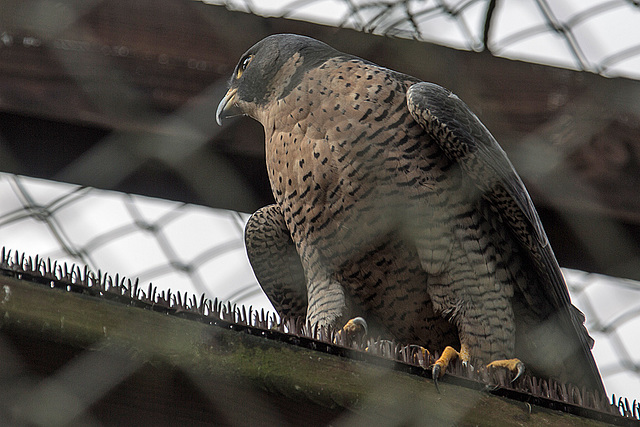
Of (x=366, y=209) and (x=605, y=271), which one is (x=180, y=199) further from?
(x=605, y=271)

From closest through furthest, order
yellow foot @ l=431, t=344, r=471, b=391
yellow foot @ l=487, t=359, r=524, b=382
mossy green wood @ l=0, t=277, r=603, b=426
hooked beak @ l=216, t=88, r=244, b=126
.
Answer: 1. mossy green wood @ l=0, t=277, r=603, b=426
2. yellow foot @ l=431, t=344, r=471, b=391
3. yellow foot @ l=487, t=359, r=524, b=382
4. hooked beak @ l=216, t=88, r=244, b=126

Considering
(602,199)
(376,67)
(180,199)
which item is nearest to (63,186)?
(180,199)

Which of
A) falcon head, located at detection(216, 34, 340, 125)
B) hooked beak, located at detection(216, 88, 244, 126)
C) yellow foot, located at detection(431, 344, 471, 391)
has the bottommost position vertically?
yellow foot, located at detection(431, 344, 471, 391)

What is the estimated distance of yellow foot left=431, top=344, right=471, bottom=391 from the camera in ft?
4.77

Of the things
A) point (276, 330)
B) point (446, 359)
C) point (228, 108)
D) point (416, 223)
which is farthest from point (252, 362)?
point (228, 108)

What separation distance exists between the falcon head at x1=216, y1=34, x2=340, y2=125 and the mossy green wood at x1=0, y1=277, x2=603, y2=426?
129cm

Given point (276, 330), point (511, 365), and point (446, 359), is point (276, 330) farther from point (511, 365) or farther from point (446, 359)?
point (511, 365)

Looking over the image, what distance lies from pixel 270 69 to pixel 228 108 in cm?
24

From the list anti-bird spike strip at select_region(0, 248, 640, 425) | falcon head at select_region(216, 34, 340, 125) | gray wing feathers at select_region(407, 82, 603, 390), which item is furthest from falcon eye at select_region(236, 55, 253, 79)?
anti-bird spike strip at select_region(0, 248, 640, 425)

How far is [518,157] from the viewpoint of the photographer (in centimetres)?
264

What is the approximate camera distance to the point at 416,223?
2268mm

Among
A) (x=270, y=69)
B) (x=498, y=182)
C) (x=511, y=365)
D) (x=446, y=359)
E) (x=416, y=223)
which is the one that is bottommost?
(x=511, y=365)

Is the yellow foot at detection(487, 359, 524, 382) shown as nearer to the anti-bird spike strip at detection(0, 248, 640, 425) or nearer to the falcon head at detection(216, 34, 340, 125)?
the anti-bird spike strip at detection(0, 248, 640, 425)

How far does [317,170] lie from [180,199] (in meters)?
0.53
